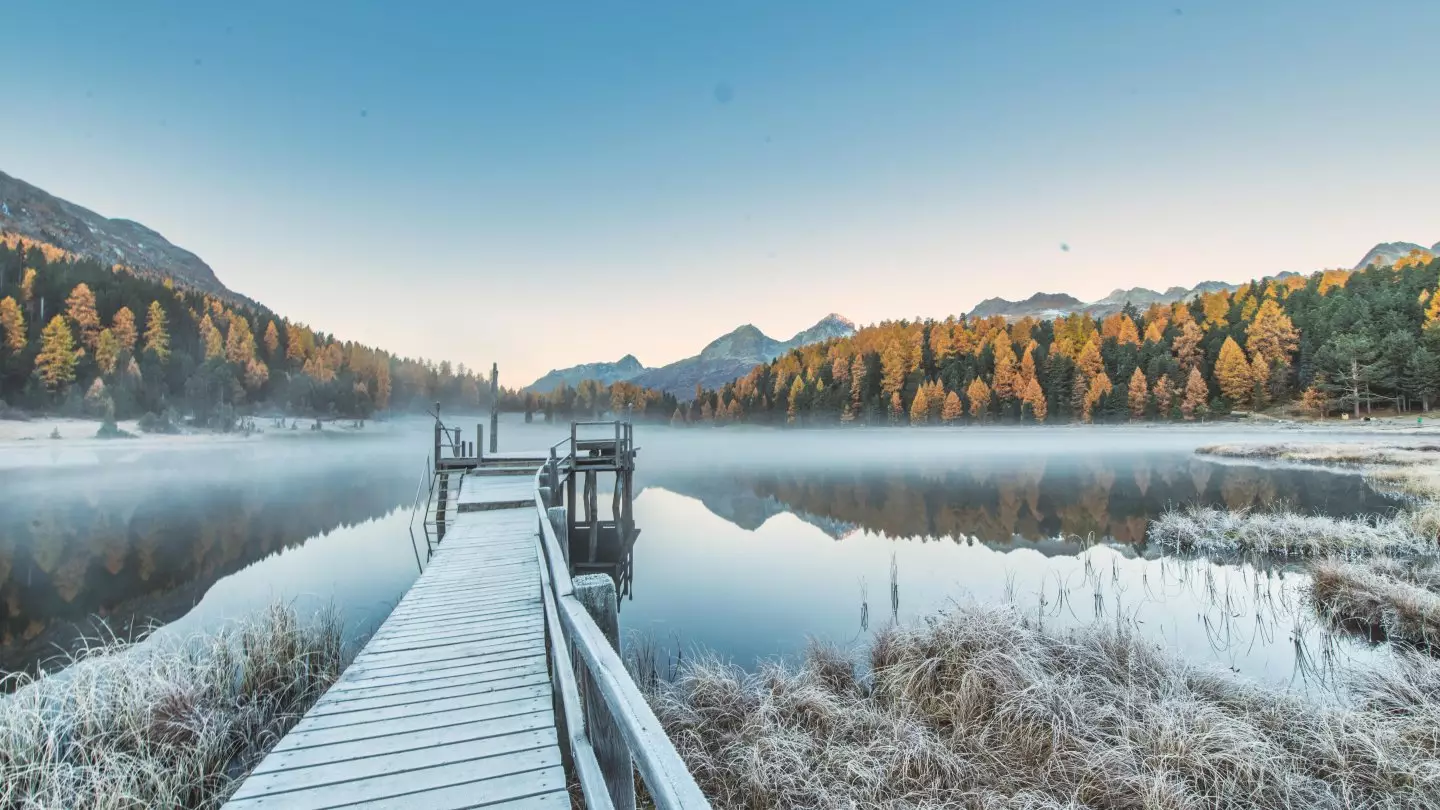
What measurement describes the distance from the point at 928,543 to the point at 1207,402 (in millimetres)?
75622

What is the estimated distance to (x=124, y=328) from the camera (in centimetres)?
7225

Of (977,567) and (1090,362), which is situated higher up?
(1090,362)

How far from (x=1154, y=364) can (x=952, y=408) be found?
81.4ft

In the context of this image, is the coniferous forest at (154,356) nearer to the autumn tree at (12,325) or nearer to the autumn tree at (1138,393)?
the autumn tree at (12,325)

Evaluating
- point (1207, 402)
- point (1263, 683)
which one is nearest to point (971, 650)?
point (1263, 683)

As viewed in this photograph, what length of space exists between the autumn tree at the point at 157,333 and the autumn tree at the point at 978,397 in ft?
349

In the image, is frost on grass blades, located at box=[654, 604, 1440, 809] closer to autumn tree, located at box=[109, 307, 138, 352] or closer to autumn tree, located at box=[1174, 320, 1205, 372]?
autumn tree, located at box=[1174, 320, 1205, 372]

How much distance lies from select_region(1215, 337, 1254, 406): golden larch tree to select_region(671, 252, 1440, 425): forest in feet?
0.42

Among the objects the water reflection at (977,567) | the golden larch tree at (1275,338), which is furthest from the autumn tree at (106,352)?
the golden larch tree at (1275,338)

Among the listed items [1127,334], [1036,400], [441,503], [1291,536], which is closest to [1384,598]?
[1291,536]

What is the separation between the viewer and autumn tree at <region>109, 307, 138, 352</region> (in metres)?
71.8

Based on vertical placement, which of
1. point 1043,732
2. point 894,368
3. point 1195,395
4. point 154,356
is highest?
point 894,368

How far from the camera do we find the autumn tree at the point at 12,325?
60.7 m

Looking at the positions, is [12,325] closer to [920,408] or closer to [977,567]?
[977,567]
